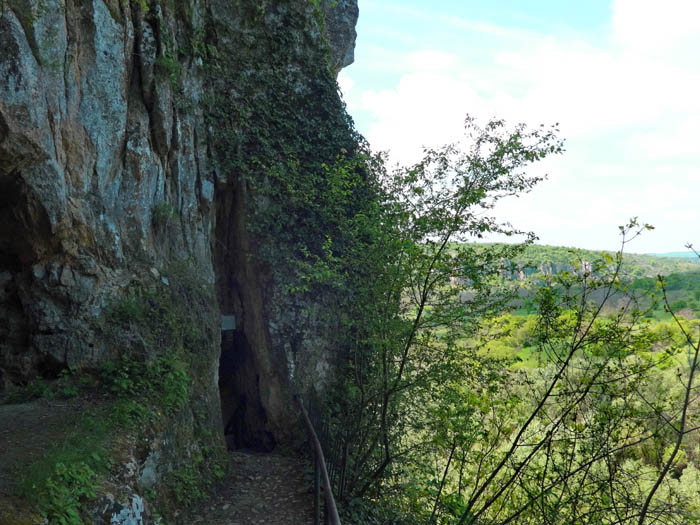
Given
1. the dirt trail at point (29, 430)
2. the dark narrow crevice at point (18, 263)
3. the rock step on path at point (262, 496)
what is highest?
the dark narrow crevice at point (18, 263)

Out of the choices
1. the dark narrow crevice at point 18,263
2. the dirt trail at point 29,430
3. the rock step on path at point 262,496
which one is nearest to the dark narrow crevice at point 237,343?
the rock step on path at point 262,496

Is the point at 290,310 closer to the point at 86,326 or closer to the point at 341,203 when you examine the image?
the point at 341,203

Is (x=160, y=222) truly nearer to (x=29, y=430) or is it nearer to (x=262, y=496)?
(x=29, y=430)

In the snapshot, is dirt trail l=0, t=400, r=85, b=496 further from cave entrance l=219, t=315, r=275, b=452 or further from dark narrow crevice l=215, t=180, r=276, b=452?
dark narrow crevice l=215, t=180, r=276, b=452

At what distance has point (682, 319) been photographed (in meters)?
3.76

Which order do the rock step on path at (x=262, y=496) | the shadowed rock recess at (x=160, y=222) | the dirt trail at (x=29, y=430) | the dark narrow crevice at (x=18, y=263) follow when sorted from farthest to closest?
the rock step on path at (x=262, y=496), the dark narrow crevice at (x=18, y=263), the shadowed rock recess at (x=160, y=222), the dirt trail at (x=29, y=430)

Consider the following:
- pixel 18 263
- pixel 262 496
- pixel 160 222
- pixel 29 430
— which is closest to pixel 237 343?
pixel 160 222

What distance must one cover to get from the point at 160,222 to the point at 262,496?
14.1 feet

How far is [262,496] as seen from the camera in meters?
6.29

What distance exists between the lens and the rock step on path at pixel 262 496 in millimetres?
5652

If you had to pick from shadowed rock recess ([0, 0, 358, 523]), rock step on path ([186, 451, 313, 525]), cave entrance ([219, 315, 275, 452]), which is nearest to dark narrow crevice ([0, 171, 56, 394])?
shadowed rock recess ([0, 0, 358, 523])

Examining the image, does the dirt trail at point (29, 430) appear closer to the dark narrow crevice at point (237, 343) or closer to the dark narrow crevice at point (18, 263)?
the dark narrow crevice at point (18, 263)

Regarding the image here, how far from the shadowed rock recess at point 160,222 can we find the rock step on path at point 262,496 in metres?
0.32

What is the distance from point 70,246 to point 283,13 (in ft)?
21.5
